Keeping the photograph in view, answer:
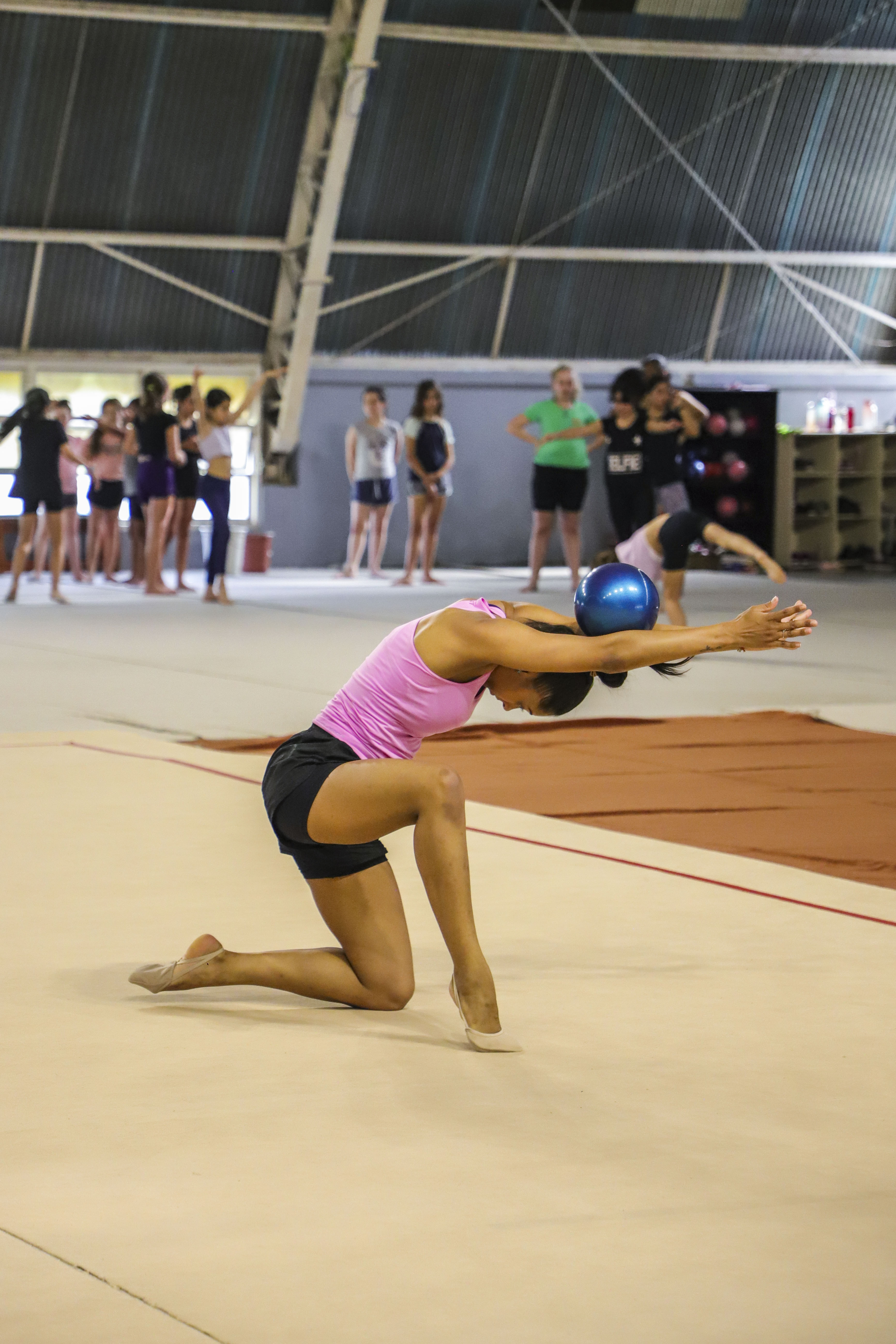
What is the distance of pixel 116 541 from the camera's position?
1700cm

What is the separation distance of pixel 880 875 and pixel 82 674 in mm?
5638

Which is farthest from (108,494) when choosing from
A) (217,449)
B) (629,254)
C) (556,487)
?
(629,254)

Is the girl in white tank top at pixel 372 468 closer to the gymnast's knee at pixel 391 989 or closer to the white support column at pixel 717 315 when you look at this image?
the white support column at pixel 717 315

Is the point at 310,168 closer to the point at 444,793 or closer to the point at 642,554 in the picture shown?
the point at 642,554

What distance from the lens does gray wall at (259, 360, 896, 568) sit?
1914 cm

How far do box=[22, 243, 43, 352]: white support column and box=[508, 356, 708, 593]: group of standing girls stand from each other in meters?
5.68

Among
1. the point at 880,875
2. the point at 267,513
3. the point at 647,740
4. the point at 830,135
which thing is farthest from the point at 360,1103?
the point at 830,135

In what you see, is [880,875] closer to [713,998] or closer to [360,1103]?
[713,998]

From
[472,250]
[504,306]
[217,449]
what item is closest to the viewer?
[217,449]

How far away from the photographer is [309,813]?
3.61 metres

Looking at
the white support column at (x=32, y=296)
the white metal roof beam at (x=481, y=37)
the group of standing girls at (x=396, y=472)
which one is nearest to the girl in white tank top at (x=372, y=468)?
the group of standing girls at (x=396, y=472)

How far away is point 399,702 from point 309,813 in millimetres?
293

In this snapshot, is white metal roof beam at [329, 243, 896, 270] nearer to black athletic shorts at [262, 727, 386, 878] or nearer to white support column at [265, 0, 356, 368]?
white support column at [265, 0, 356, 368]

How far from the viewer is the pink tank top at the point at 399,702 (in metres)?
3.62
